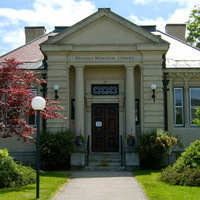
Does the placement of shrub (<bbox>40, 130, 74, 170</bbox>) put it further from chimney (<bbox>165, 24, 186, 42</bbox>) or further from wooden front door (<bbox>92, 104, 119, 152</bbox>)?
chimney (<bbox>165, 24, 186, 42</bbox>)

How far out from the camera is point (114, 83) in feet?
59.5

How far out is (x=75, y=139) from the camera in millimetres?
16422

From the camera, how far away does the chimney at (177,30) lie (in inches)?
958

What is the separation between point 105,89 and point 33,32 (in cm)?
869

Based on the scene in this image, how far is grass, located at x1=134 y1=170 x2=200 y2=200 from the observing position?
9.20m

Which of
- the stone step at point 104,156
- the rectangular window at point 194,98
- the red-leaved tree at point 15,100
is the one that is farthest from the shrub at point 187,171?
the rectangular window at point 194,98

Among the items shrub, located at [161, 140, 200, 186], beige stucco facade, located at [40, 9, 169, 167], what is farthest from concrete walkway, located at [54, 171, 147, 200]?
beige stucco facade, located at [40, 9, 169, 167]

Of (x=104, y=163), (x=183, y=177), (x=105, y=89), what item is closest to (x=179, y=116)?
(x=105, y=89)

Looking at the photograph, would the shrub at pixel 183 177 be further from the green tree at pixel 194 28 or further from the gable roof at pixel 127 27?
the green tree at pixel 194 28

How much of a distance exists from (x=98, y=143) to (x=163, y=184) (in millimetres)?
6993

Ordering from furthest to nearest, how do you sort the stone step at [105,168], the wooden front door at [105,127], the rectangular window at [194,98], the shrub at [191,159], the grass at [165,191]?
the rectangular window at [194,98] → the wooden front door at [105,127] → the stone step at [105,168] → the shrub at [191,159] → the grass at [165,191]

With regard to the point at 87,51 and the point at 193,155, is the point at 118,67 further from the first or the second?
the point at 193,155

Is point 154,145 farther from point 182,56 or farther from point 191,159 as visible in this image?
point 182,56

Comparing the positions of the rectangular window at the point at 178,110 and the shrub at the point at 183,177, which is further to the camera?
the rectangular window at the point at 178,110
